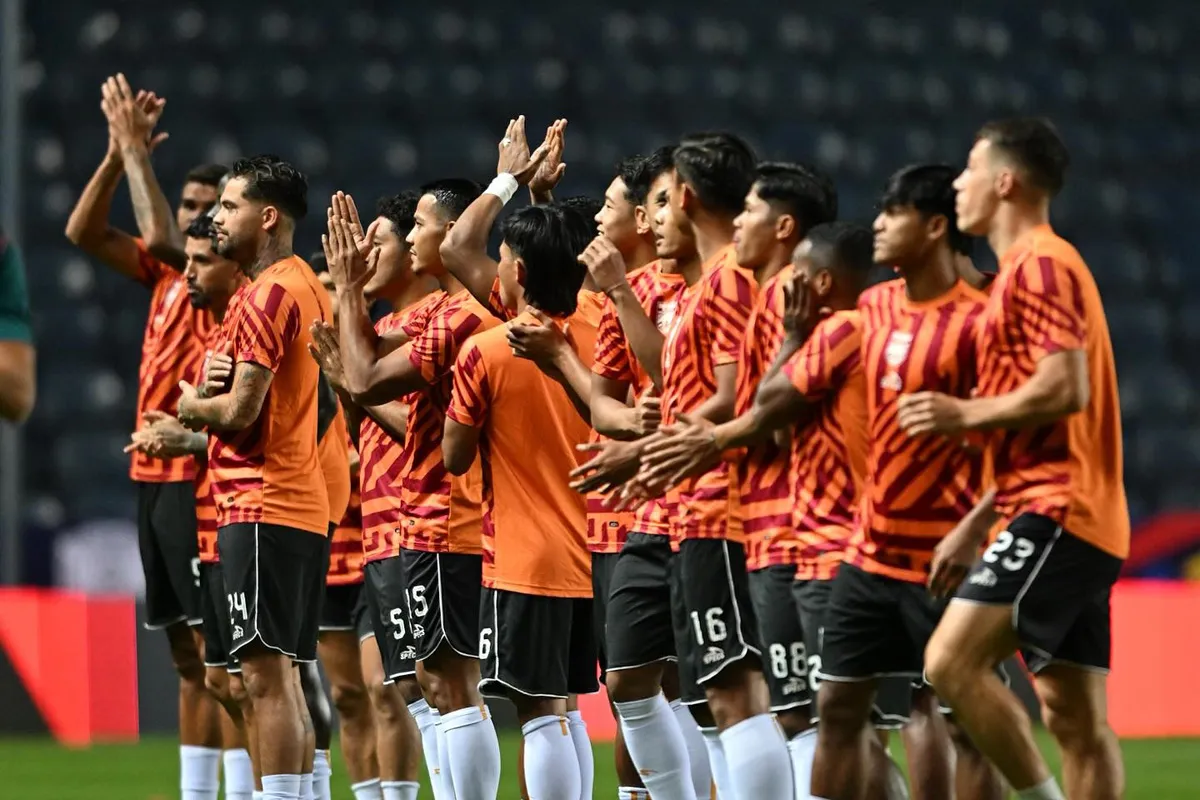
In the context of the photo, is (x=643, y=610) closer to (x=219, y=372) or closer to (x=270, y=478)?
(x=270, y=478)

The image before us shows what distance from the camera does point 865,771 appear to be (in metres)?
4.83

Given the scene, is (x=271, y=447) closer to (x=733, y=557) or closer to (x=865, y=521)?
(x=733, y=557)

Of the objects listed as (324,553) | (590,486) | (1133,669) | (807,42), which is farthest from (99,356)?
(590,486)

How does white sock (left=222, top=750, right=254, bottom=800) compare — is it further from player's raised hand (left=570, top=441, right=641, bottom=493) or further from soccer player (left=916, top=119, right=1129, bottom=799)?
soccer player (left=916, top=119, right=1129, bottom=799)

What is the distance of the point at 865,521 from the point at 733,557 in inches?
22.9

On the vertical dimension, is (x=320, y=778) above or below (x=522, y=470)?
below

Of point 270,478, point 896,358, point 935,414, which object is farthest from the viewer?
point 270,478

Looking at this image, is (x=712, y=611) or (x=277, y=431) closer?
(x=712, y=611)

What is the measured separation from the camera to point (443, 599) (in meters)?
6.14

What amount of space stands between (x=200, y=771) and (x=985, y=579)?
3790mm

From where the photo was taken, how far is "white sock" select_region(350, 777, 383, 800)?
23.8 feet

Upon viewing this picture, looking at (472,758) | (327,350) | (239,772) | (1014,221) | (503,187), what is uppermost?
(503,187)

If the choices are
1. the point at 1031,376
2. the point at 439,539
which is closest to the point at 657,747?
the point at 439,539

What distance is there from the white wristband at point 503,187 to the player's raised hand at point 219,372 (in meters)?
1.00
